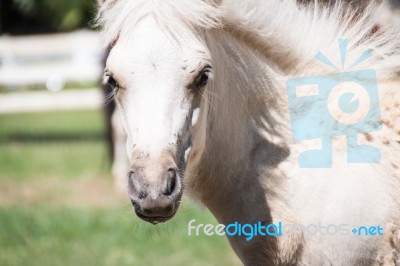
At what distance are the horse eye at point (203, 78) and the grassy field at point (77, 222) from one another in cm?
63

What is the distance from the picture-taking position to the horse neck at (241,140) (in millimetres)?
2848

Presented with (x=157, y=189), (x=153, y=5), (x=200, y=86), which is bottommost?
(x=157, y=189)

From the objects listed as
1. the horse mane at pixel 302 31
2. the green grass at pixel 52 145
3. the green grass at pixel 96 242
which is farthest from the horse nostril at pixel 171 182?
the green grass at pixel 52 145

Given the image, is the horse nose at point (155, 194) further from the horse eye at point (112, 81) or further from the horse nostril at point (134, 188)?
the horse eye at point (112, 81)

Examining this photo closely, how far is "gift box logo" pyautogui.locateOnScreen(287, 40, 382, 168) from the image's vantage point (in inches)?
111

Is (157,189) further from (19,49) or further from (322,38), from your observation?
(19,49)

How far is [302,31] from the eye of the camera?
9.73ft

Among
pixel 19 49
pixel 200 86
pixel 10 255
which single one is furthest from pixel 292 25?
pixel 19 49

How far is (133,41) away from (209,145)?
566 mm

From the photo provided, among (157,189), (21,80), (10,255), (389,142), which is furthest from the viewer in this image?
(21,80)

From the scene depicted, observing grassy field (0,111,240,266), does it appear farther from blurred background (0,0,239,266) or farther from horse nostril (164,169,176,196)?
horse nostril (164,169,176,196)

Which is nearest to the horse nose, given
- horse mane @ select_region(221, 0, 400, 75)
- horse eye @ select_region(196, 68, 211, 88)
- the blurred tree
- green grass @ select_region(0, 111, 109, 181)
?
horse eye @ select_region(196, 68, 211, 88)

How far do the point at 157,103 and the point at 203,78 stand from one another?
23cm

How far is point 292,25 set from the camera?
9.71 feet
